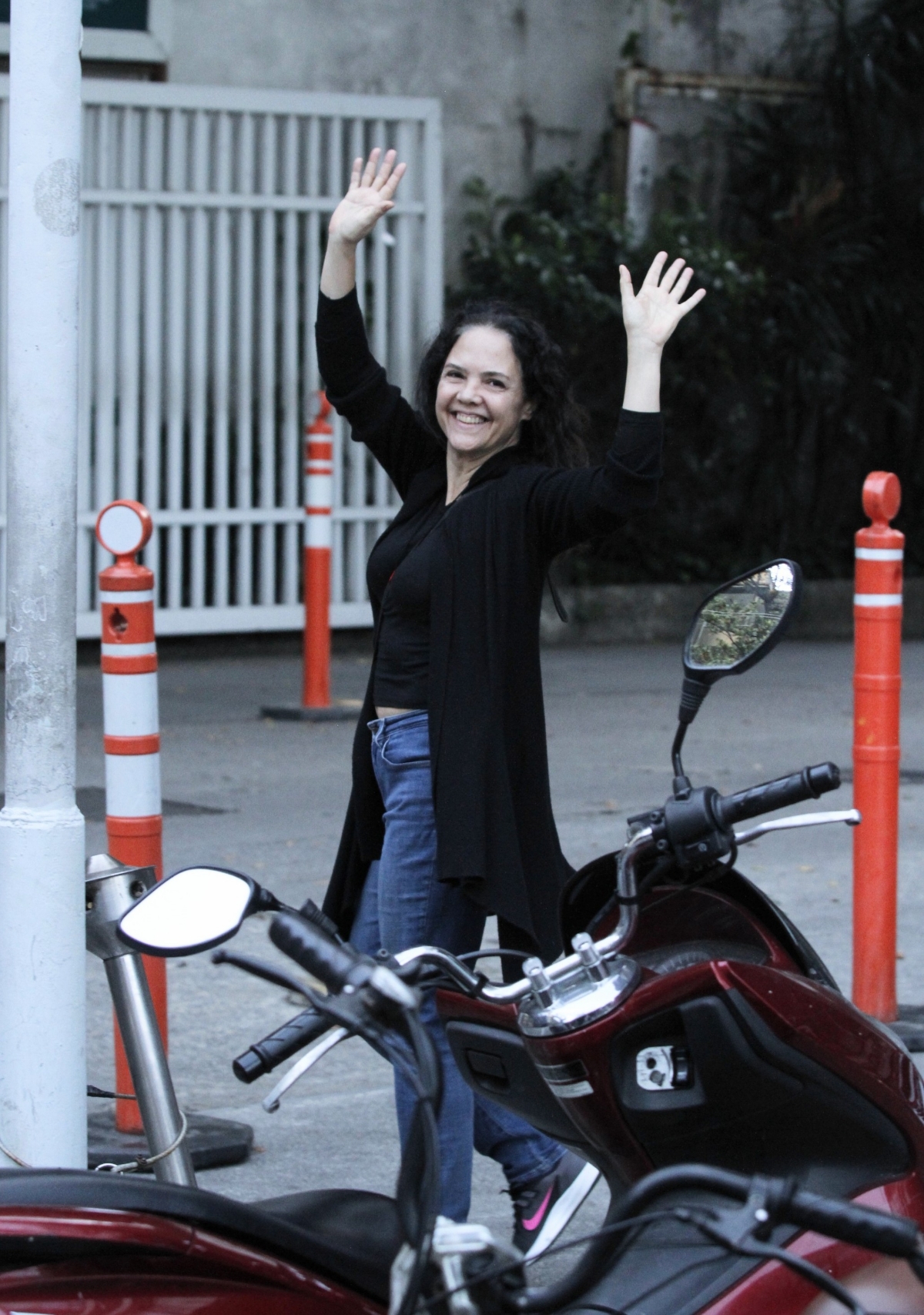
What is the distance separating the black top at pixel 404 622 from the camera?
339 cm

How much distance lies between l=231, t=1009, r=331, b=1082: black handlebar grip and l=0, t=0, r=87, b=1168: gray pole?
43.8 inches

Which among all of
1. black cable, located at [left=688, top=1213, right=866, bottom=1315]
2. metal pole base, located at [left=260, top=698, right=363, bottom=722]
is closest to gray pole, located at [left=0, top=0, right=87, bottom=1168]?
black cable, located at [left=688, top=1213, right=866, bottom=1315]

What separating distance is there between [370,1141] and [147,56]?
31.3ft

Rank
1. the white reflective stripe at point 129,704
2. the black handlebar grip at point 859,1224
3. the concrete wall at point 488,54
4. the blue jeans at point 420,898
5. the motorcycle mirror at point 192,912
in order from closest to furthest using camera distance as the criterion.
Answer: the black handlebar grip at point 859,1224 → the motorcycle mirror at point 192,912 → the blue jeans at point 420,898 → the white reflective stripe at point 129,704 → the concrete wall at point 488,54

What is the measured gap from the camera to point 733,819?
2.20 metres

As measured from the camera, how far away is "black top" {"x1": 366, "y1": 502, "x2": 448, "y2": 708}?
339 cm

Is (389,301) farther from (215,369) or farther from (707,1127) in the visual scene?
(707,1127)

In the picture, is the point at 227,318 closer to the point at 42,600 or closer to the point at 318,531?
the point at 318,531

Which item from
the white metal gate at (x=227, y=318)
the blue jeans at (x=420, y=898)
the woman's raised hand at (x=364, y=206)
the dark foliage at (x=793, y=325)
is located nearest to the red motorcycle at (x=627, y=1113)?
the blue jeans at (x=420, y=898)

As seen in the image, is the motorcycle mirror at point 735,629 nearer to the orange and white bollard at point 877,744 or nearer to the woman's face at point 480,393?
the woman's face at point 480,393

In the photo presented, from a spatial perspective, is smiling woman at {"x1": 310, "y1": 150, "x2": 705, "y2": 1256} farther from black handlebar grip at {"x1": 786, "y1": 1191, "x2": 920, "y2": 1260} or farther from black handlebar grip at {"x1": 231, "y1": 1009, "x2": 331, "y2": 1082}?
black handlebar grip at {"x1": 786, "y1": 1191, "x2": 920, "y2": 1260}

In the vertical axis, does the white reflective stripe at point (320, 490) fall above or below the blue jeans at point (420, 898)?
above

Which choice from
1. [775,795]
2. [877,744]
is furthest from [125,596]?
[775,795]

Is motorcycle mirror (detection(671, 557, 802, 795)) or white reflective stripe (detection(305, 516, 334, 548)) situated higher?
motorcycle mirror (detection(671, 557, 802, 795))
